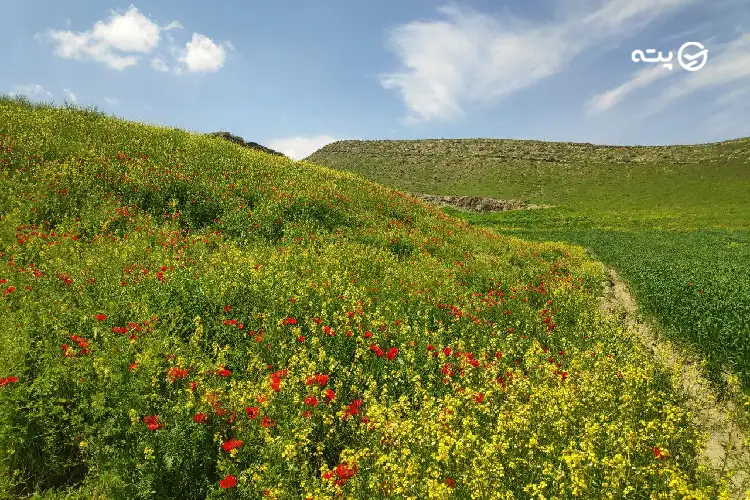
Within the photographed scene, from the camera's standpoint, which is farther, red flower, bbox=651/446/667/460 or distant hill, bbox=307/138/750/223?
distant hill, bbox=307/138/750/223

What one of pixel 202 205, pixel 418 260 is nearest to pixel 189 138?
pixel 202 205

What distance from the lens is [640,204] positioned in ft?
194

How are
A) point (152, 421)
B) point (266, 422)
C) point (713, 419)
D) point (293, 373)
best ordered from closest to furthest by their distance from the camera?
point (152, 421) < point (266, 422) < point (293, 373) < point (713, 419)

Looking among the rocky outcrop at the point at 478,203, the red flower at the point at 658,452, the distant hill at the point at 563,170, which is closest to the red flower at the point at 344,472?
the red flower at the point at 658,452

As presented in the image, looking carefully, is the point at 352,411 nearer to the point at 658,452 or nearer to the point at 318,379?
the point at 318,379

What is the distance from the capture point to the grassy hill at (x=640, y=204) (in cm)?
1135

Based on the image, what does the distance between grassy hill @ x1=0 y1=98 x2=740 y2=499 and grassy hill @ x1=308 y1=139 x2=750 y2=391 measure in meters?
2.34

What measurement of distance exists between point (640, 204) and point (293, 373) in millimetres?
65703

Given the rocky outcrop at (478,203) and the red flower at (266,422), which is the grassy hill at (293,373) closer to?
the red flower at (266,422)

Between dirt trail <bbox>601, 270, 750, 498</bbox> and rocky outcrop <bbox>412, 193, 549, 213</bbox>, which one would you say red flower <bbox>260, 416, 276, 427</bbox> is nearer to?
dirt trail <bbox>601, 270, 750, 498</bbox>

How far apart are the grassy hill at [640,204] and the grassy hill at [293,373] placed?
2345mm

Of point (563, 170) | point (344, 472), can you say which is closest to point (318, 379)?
point (344, 472)

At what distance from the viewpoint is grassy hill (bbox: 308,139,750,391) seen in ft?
37.2

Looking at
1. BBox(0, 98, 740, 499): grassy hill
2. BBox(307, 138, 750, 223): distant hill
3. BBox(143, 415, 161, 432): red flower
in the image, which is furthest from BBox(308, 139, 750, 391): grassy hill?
BBox(143, 415, 161, 432): red flower
